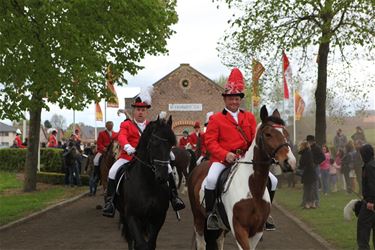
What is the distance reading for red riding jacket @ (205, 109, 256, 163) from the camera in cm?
823

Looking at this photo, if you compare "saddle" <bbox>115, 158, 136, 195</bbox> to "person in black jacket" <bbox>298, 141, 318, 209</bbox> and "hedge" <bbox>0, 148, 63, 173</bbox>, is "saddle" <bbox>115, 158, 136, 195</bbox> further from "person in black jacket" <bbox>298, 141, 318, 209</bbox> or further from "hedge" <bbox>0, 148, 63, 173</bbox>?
"hedge" <bbox>0, 148, 63, 173</bbox>

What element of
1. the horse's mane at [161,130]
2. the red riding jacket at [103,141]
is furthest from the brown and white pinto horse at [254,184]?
the red riding jacket at [103,141]

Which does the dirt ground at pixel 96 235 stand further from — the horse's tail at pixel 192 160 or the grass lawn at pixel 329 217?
the horse's tail at pixel 192 160

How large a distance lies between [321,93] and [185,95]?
3426cm

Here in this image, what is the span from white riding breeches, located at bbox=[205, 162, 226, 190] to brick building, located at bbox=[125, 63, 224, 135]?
162ft

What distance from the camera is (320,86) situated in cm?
2436

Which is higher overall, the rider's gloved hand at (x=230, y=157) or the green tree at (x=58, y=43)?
the green tree at (x=58, y=43)

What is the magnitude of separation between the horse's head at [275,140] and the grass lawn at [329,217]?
14.1 feet

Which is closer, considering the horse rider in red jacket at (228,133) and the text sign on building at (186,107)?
the horse rider in red jacket at (228,133)

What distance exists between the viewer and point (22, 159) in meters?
33.8

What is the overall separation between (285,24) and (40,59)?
42.7 ft

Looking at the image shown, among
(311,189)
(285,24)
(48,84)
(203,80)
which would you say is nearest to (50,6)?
(48,84)

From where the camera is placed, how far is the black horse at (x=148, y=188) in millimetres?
8375

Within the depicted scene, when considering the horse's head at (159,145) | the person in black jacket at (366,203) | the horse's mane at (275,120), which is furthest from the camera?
the person in black jacket at (366,203)
